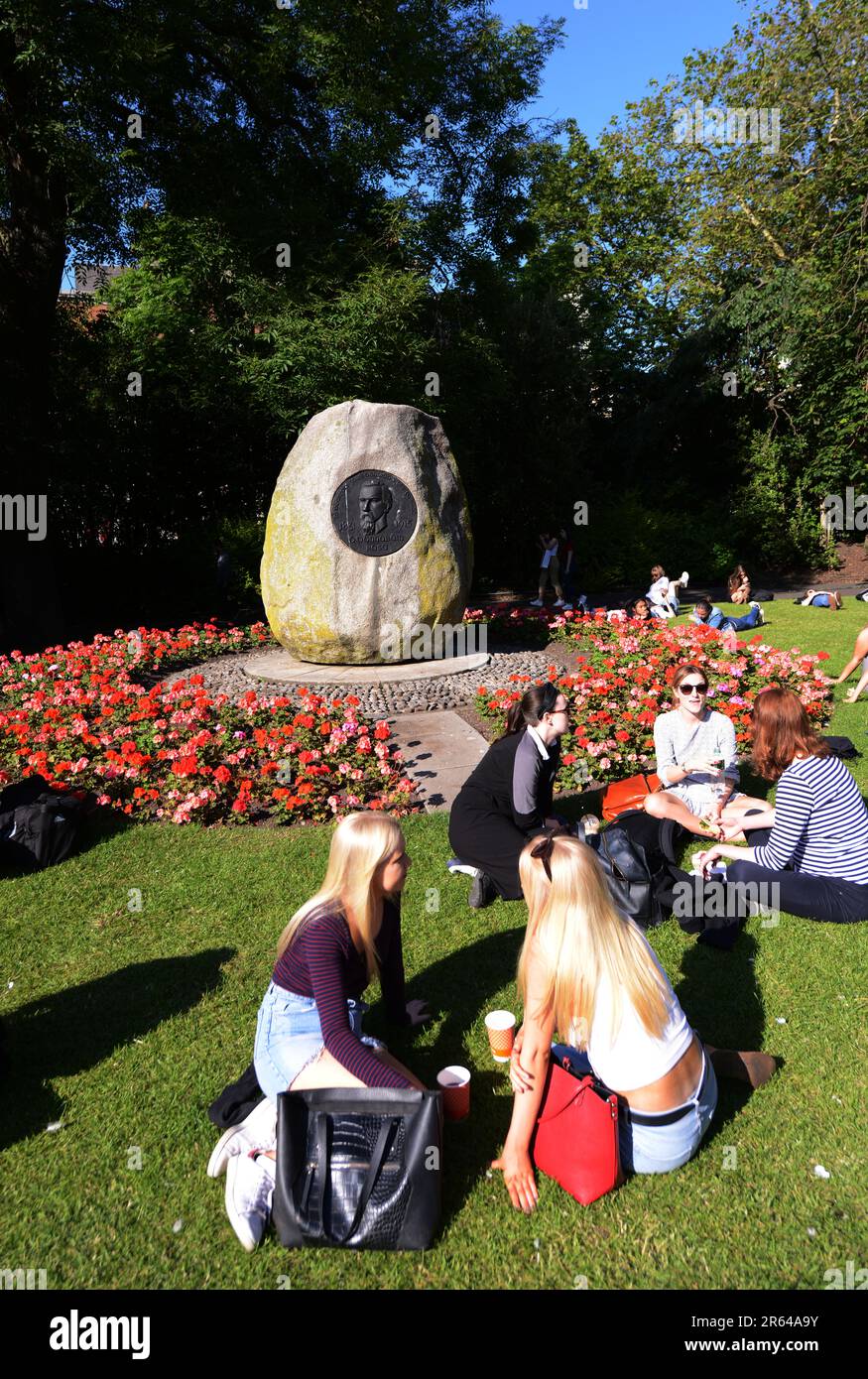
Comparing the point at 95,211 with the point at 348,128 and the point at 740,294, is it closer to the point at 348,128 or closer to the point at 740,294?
the point at 348,128

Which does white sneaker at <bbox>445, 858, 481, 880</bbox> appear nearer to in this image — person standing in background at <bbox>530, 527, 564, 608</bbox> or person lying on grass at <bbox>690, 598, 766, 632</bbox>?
person lying on grass at <bbox>690, 598, 766, 632</bbox>

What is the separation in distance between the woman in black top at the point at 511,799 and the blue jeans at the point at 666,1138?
1842 millimetres

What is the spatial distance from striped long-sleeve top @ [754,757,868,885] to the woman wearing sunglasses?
0.70 m

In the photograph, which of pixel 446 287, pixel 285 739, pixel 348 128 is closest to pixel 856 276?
pixel 446 287

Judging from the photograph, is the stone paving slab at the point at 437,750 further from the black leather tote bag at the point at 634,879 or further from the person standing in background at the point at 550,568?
the person standing in background at the point at 550,568

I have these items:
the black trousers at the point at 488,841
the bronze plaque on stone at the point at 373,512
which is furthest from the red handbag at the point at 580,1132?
the bronze plaque on stone at the point at 373,512

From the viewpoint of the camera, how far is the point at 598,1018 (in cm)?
258

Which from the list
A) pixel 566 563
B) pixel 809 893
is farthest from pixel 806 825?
pixel 566 563

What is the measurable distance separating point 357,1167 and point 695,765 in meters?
3.62

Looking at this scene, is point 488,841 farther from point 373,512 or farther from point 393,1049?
point 373,512

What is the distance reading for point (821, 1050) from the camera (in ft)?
10.9

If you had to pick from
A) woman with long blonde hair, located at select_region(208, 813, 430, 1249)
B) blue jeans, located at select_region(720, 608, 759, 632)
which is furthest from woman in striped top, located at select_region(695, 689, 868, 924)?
blue jeans, located at select_region(720, 608, 759, 632)

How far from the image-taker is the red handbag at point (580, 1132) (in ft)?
8.46

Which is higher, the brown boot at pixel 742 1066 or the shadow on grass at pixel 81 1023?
the brown boot at pixel 742 1066
